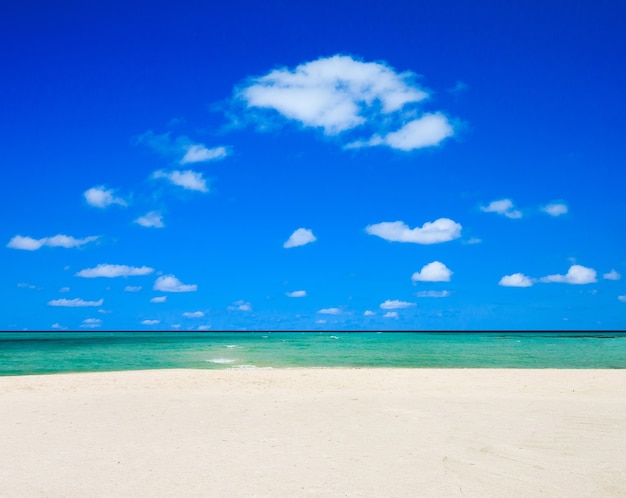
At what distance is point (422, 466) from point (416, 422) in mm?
3426

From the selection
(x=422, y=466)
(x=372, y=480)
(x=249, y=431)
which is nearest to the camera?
(x=372, y=480)

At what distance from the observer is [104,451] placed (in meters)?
8.93

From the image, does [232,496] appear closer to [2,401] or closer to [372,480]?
[372,480]

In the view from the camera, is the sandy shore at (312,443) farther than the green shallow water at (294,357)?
No

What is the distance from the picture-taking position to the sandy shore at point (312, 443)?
7.11 metres

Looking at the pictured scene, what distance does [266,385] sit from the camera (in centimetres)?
1888

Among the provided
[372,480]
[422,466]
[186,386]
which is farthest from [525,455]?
[186,386]

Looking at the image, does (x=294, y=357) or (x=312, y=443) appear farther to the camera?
(x=294, y=357)

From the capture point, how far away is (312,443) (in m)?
9.44

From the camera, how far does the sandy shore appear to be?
280 inches

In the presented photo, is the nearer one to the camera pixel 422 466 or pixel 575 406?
pixel 422 466

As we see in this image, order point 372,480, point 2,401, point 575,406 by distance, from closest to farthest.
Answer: point 372,480
point 575,406
point 2,401

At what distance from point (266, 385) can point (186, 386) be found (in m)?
2.88

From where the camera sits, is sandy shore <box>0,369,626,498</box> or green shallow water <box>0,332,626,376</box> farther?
green shallow water <box>0,332,626,376</box>
